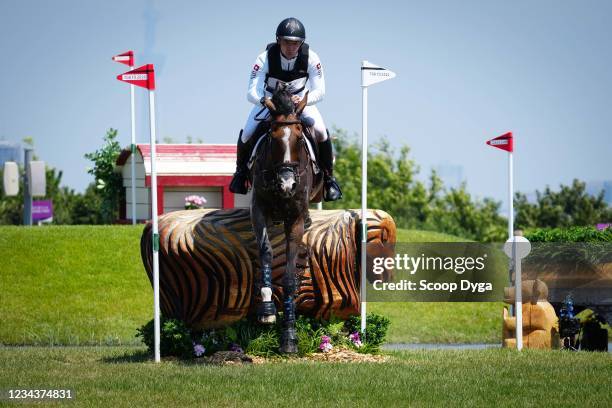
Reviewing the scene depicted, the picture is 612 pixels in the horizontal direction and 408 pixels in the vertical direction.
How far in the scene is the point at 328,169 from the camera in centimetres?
1520

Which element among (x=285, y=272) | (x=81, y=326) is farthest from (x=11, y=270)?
(x=285, y=272)

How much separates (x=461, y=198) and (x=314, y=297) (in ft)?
174

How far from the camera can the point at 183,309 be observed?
600 inches

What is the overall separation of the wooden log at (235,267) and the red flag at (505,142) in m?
3.41

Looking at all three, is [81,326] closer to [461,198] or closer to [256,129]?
[256,129]

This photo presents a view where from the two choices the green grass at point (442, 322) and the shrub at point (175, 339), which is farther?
the green grass at point (442, 322)

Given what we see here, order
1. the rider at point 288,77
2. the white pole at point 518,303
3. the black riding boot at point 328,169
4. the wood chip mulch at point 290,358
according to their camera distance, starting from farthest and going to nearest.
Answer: the white pole at point 518,303, the black riding boot at point 328,169, the wood chip mulch at point 290,358, the rider at point 288,77

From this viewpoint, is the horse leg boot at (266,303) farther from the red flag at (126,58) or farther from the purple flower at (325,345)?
the red flag at (126,58)

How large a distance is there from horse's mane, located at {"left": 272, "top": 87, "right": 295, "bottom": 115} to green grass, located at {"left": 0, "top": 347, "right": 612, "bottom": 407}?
317 cm

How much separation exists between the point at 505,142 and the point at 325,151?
3.74 meters

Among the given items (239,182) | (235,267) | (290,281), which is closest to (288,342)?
(290,281)

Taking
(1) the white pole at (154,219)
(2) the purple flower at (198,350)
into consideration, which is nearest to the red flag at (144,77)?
(1) the white pole at (154,219)

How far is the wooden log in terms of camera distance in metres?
15.0

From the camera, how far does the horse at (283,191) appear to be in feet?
45.3
